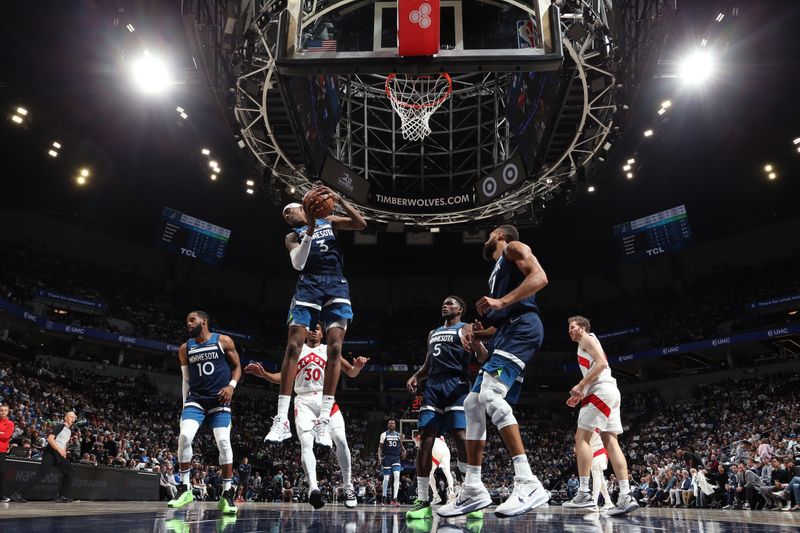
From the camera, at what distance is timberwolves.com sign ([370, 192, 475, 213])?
18.8 metres

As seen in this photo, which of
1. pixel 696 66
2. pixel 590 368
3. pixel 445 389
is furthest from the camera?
pixel 696 66

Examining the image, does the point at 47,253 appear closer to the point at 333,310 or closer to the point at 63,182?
the point at 63,182

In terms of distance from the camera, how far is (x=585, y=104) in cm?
1398

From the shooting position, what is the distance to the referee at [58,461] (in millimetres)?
9008

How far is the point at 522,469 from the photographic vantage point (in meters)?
4.19

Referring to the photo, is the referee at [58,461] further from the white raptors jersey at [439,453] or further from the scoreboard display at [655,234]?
the scoreboard display at [655,234]

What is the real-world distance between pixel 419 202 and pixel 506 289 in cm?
1442

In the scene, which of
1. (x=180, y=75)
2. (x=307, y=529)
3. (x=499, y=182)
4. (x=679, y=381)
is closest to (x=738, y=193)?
(x=679, y=381)

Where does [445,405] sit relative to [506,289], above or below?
below

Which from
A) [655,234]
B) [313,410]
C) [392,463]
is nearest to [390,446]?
[392,463]

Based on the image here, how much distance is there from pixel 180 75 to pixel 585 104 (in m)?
10.8

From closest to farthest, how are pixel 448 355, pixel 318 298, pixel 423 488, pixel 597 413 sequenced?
pixel 318 298 < pixel 423 488 < pixel 448 355 < pixel 597 413

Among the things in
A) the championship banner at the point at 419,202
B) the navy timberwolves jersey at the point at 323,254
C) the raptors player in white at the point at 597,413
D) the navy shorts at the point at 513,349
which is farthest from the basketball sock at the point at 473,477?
the championship banner at the point at 419,202

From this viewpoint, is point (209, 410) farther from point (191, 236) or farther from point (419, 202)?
point (191, 236)
